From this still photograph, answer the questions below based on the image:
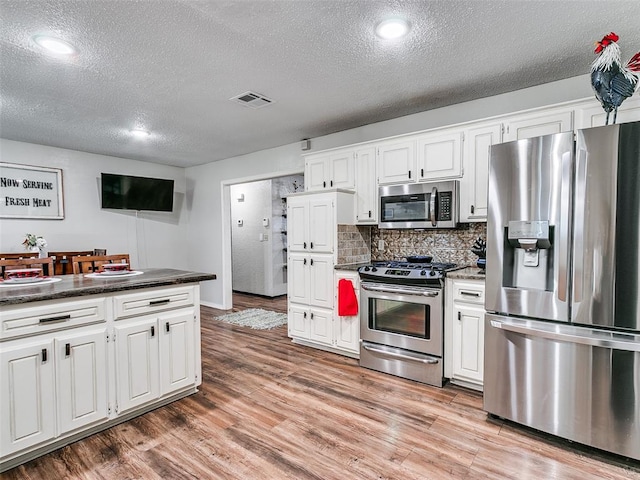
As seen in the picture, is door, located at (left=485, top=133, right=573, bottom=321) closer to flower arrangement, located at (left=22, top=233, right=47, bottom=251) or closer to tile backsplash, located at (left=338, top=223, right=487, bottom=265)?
tile backsplash, located at (left=338, top=223, right=487, bottom=265)

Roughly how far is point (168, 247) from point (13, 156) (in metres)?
2.49

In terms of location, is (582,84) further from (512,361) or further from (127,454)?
(127,454)

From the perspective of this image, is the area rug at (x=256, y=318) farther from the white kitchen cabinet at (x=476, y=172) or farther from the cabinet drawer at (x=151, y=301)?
the white kitchen cabinet at (x=476, y=172)

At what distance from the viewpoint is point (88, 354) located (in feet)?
6.83

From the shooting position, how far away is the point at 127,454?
6.51 feet

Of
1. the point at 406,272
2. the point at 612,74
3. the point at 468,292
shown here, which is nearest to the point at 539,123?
the point at 612,74

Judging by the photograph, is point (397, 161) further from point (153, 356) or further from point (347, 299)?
point (153, 356)

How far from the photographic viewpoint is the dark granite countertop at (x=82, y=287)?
1849 millimetres

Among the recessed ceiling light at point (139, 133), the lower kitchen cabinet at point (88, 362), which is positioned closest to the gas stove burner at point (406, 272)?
the lower kitchen cabinet at point (88, 362)

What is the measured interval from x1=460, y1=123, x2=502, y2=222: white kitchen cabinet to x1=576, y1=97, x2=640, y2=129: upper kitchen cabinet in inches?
21.9

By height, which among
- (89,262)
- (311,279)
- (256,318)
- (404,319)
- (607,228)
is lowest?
(256,318)

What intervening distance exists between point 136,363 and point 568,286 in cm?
279

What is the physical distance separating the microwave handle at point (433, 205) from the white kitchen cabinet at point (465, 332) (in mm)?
573

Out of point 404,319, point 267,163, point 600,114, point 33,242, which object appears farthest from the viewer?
point 267,163
